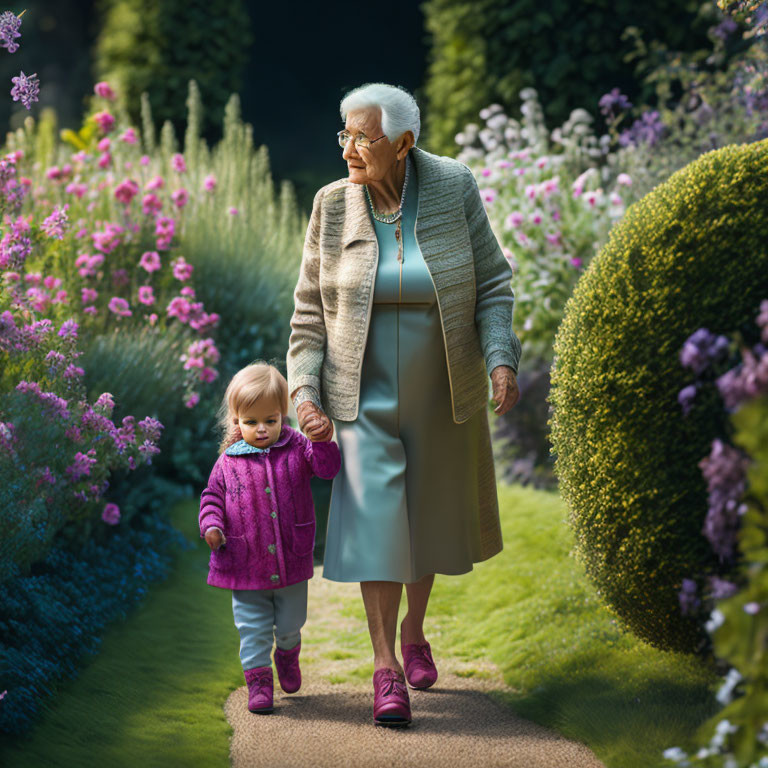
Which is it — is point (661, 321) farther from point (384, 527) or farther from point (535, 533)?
point (535, 533)

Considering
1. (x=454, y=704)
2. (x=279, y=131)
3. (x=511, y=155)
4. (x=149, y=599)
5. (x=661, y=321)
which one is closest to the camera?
(x=661, y=321)

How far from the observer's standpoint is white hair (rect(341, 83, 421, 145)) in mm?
3359

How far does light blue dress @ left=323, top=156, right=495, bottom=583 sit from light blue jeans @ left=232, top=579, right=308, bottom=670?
16cm

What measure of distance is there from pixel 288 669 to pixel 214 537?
2.05 ft

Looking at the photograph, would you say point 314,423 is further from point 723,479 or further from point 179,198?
point 179,198

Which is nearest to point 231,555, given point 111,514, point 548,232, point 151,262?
point 111,514

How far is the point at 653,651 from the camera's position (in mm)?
3652

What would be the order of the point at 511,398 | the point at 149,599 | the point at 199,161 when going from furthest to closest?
the point at 199,161, the point at 149,599, the point at 511,398

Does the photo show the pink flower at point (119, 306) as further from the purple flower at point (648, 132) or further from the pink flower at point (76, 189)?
the purple flower at point (648, 132)

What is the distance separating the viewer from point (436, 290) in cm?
344

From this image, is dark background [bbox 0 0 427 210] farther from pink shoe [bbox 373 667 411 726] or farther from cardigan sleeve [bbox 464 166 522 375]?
pink shoe [bbox 373 667 411 726]

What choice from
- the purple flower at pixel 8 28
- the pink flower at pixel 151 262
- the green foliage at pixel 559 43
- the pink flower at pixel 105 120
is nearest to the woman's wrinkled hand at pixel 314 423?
the purple flower at pixel 8 28

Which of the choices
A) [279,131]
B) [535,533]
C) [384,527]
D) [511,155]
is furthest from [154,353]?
[279,131]

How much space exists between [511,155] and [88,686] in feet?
15.7
